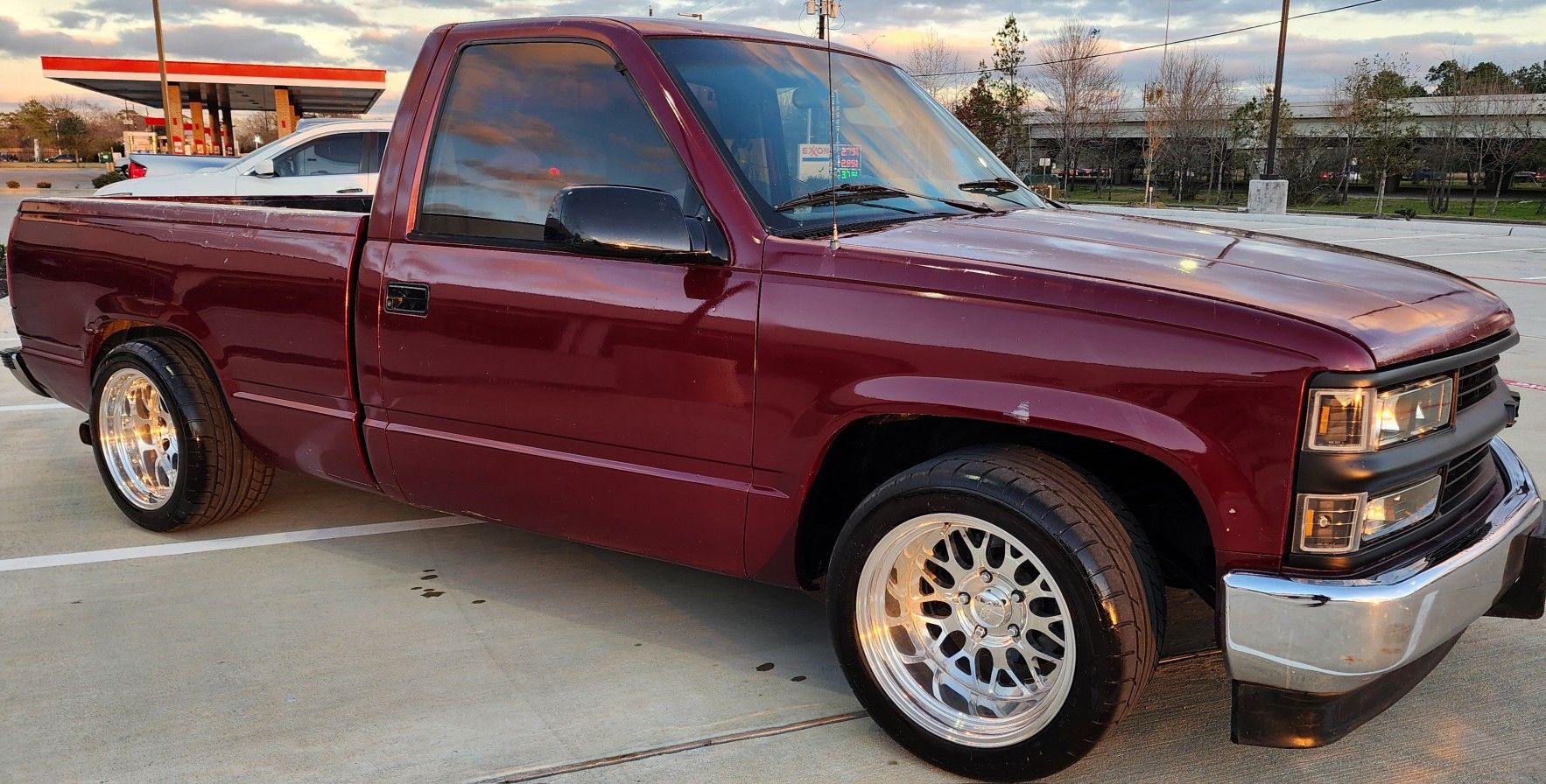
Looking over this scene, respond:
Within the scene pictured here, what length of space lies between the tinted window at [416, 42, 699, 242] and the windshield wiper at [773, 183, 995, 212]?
303mm

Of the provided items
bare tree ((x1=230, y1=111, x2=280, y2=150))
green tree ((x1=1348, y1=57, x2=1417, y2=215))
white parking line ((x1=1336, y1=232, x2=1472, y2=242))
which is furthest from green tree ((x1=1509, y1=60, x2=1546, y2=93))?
bare tree ((x1=230, y1=111, x2=280, y2=150))

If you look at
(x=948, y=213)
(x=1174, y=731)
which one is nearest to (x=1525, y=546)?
(x=1174, y=731)

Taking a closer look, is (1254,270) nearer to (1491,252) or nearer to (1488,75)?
(1491,252)

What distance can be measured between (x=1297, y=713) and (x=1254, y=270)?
102cm

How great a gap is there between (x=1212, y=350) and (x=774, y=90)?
161 cm

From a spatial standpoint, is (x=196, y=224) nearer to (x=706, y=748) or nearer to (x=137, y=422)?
(x=137, y=422)

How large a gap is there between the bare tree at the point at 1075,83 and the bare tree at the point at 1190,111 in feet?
7.18

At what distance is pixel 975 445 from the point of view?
2789 mm

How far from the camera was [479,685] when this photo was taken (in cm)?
330

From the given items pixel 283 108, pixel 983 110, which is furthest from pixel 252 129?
pixel 983 110

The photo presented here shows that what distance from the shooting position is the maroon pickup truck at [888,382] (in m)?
2.38

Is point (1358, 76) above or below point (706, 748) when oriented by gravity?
above

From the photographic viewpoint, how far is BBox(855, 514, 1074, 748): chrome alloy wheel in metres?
2.70

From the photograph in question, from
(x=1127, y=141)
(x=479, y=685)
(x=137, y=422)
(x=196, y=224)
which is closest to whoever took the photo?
(x=479, y=685)
